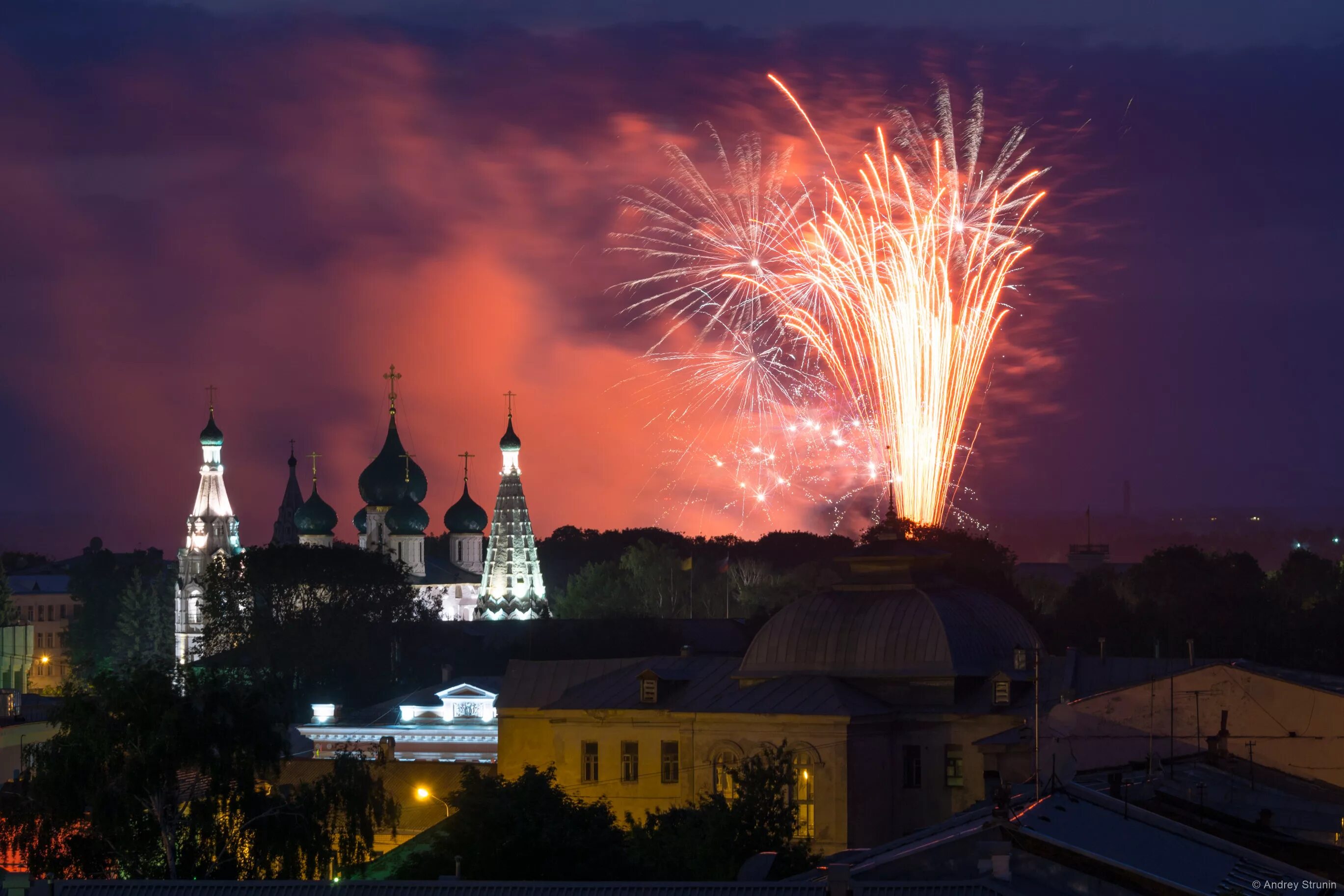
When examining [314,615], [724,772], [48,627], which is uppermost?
[314,615]

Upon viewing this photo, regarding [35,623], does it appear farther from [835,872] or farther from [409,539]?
[835,872]

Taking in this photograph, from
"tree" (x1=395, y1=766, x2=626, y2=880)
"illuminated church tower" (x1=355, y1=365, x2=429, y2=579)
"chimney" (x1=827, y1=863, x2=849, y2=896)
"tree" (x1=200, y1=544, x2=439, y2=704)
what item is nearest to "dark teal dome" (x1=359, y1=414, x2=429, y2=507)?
"illuminated church tower" (x1=355, y1=365, x2=429, y2=579)

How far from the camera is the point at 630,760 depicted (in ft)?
162

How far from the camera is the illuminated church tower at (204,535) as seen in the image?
119 m

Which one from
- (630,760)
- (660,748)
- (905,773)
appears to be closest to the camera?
(905,773)

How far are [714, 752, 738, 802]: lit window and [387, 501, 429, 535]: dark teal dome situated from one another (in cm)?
Result: 7398

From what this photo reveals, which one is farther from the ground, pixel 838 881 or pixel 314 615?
pixel 314 615

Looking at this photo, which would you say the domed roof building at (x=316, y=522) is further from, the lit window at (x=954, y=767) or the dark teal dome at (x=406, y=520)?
the lit window at (x=954, y=767)

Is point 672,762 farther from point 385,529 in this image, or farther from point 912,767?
point 385,529

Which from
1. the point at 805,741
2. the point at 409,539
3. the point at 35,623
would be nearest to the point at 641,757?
the point at 805,741

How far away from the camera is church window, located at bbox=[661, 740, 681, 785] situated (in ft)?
159

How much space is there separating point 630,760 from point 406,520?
7209 centimetres

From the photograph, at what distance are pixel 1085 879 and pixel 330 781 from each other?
15.2 metres

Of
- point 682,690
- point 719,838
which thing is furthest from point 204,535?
point 719,838
